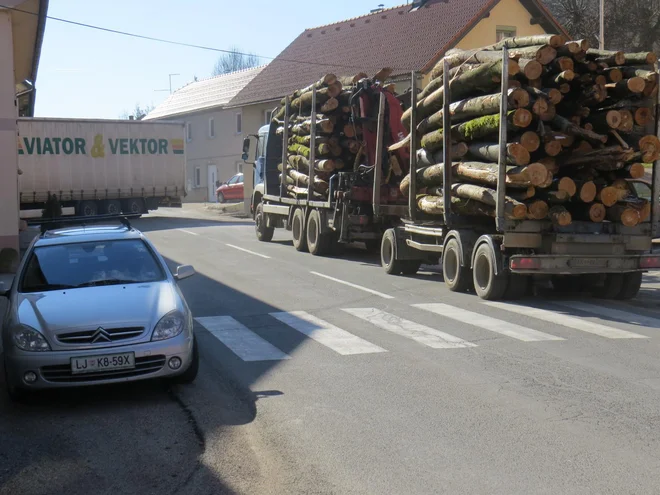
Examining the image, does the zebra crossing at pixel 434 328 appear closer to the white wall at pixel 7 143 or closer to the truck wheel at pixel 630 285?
the truck wheel at pixel 630 285

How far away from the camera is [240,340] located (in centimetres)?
1060

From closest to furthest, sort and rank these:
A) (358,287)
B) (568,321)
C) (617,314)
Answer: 1. (568,321)
2. (617,314)
3. (358,287)

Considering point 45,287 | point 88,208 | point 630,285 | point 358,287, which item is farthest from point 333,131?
point 88,208

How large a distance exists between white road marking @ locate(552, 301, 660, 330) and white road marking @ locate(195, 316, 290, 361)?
4.80 metres

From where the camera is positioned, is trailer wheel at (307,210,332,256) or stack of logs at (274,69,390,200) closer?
stack of logs at (274,69,390,200)

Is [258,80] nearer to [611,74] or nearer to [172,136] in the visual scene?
[172,136]

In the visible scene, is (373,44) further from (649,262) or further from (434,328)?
(434,328)

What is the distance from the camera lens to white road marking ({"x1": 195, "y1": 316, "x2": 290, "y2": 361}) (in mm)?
9695

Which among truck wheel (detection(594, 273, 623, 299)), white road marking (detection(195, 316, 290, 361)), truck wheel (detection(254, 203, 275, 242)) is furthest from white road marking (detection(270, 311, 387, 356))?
truck wheel (detection(254, 203, 275, 242))

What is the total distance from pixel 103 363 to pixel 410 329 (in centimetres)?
472

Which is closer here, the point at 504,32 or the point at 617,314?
the point at 617,314

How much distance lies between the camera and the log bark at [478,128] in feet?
42.1

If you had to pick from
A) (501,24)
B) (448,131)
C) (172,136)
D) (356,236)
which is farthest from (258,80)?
(448,131)

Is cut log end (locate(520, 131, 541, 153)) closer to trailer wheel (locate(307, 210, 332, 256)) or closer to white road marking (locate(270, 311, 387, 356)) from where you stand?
white road marking (locate(270, 311, 387, 356))
